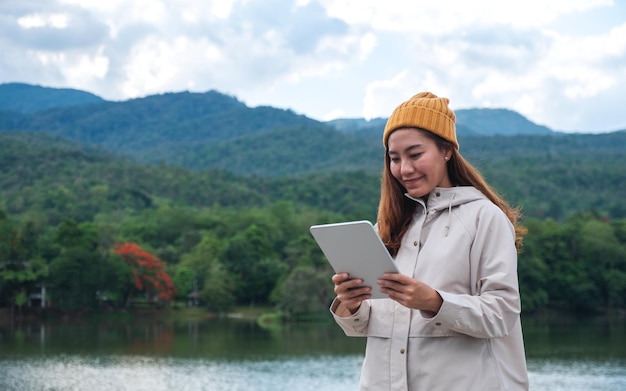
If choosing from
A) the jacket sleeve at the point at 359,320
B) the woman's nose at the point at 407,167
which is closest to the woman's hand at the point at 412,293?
the jacket sleeve at the point at 359,320

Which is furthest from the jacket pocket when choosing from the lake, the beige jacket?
the lake

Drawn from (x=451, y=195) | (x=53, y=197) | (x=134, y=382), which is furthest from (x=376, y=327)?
→ (x=53, y=197)

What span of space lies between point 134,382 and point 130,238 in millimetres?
27291

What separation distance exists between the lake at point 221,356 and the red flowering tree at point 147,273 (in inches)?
107

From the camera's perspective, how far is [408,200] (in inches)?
88.4

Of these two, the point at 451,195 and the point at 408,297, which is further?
the point at 451,195

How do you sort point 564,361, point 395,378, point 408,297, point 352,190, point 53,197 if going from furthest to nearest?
point 352,190
point 53,197
point 564,361
point 395,378
point 408,297

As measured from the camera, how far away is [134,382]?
2039 cm

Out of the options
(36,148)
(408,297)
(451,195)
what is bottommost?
(408,297)

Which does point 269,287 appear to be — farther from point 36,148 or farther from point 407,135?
point 36,148

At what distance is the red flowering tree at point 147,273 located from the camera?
125ft

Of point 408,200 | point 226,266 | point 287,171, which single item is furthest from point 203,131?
point 408,200

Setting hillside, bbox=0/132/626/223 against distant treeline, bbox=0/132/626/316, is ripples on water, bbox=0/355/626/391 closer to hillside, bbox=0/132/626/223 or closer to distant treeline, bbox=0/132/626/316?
distant treeline, bbox=0/132/626/316

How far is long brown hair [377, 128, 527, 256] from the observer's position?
7.11 ft
